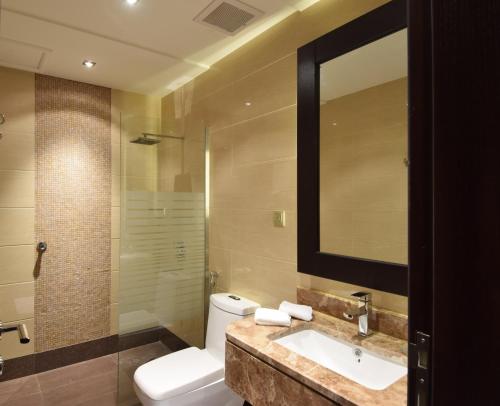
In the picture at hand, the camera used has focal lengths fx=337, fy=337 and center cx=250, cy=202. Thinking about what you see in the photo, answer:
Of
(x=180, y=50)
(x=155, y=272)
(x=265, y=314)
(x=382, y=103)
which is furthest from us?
(x=155, y=272)

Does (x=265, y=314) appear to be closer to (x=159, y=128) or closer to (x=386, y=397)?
(x=386, y=397)

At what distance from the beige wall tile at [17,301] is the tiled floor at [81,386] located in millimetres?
498

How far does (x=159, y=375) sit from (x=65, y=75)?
243cm

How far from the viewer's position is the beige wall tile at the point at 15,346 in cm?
263

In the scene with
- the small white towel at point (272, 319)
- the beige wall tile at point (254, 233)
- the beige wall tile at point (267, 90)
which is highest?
the beige wall tile at point (267, 90)

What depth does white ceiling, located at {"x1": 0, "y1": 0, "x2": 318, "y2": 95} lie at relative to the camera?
1.84 metres

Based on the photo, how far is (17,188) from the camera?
8.74 ft

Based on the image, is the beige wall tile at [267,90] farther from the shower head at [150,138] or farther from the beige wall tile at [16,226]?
the beige wall tile at [16,226]

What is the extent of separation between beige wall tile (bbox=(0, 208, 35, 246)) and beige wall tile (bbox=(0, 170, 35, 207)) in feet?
0.18

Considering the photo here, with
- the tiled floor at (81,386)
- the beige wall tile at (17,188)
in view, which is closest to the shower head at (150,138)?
the beige wall tile at (17,188)

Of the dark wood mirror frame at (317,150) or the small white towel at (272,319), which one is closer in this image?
the dark wood mirror frame at (317,150)

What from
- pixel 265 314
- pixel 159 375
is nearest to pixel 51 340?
pixel 159 375

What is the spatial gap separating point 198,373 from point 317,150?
140 centimetres
